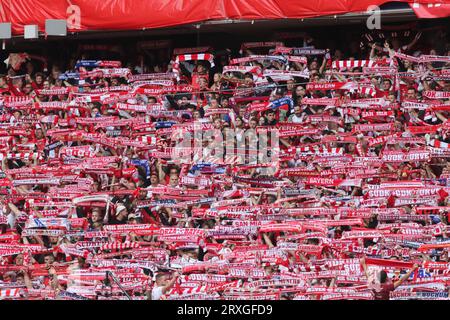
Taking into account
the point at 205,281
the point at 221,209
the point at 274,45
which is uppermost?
the point at 274,45

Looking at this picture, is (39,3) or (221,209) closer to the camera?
(221,209)

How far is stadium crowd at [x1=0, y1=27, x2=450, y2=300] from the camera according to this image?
43.1 feet

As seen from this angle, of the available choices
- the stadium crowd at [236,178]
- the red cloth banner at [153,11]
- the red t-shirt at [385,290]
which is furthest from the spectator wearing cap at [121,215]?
the red t-shirt at [385,290]

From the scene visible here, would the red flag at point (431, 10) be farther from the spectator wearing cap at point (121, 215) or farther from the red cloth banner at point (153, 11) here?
the spectator wearing cap at point (121, 215)

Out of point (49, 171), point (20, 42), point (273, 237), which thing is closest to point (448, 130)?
point (273, 237)

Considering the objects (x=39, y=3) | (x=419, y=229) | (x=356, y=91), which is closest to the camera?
(x=419, y=229)

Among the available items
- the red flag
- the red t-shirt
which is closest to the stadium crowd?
the red t-shirt

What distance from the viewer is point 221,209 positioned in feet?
45.4

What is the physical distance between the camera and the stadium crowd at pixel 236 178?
43.1 ft

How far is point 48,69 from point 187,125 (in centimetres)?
264

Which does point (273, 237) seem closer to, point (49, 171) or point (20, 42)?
point (49, 171)

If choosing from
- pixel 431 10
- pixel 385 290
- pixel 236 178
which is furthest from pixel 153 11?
pixel 385 290

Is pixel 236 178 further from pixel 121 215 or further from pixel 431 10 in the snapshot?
pixel 431 10

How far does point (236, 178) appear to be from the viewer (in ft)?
46.0
